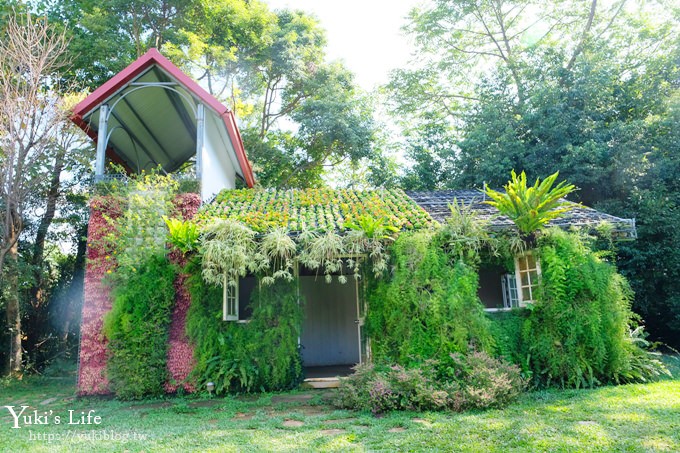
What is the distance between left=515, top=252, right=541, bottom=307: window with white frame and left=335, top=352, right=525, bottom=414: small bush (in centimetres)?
192

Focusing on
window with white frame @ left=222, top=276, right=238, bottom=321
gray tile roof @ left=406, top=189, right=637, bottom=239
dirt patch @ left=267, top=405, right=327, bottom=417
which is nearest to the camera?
dirt patch @ left=267, top=405, right=327, bottom=417

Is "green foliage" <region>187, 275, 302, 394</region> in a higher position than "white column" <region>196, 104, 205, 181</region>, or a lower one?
lower

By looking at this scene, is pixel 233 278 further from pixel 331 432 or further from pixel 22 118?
pixel 22 118

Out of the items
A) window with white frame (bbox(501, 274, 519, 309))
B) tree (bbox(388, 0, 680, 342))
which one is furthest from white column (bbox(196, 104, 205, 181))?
tree (bbox(388, 0, 680, 342))

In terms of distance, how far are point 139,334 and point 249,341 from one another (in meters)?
1.90

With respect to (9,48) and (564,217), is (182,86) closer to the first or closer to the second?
(9,48)

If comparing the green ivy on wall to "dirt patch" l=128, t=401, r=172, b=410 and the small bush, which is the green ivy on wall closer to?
the small bush

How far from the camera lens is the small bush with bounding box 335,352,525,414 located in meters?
6.19

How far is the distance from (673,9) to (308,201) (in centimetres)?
1527

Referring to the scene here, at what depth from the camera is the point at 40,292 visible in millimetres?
14430

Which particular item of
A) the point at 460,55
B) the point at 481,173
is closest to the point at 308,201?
the point at 481,173

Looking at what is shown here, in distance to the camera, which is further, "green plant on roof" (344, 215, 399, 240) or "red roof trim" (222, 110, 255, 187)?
"red roof trim" (222, 110, 255, 187)

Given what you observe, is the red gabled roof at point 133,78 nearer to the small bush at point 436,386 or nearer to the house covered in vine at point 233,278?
the house covered in vine at point 233,278

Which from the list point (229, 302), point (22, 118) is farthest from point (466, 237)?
point (22, 118)
